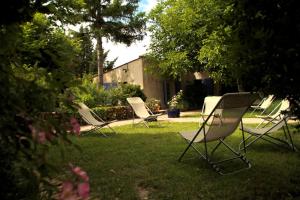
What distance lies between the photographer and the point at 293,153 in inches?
256

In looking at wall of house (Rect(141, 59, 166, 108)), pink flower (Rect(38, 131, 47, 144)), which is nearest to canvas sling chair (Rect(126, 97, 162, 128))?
wall of house (Rect(141, 59, 166, 108))

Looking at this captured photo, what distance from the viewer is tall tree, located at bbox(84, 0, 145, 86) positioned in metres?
23.1

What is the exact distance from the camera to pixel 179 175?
5.17 metres

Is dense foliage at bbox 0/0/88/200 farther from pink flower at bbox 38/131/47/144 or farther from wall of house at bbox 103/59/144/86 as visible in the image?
wall of house at bbox 103/59/144/86

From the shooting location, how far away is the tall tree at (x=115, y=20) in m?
23.1

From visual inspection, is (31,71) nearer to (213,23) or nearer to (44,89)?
(44,89)

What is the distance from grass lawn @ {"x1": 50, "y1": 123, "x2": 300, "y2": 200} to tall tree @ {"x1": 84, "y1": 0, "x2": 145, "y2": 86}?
1670cm

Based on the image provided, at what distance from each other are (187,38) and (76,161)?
1644cm

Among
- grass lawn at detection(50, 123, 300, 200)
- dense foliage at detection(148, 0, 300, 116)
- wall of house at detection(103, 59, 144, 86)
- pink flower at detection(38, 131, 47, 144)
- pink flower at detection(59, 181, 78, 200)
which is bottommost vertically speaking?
grass lawn at detection(50, 123, 300, 200)

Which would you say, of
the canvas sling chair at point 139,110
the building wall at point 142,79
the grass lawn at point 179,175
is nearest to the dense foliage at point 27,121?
the grass lawn at point 179,175

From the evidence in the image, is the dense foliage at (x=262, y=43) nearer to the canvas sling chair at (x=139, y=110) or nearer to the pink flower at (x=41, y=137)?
the pink flower at (x=41, y=137)

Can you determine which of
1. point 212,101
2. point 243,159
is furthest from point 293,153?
point 212,101

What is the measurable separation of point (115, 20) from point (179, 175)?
1978cm

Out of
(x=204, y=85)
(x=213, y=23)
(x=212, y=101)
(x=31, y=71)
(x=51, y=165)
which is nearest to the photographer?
(x=51, y=165)
